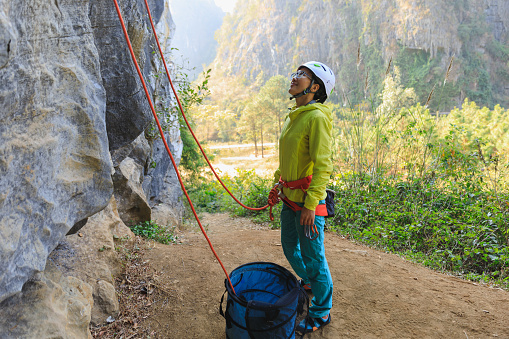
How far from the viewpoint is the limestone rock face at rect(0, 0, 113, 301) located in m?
1.12

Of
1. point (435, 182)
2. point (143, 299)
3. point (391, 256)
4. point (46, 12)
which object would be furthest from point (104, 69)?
point (435, 182)

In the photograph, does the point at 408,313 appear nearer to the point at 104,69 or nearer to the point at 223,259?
the point at 223,259

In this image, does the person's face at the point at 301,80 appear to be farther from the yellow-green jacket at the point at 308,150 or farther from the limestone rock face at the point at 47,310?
the limestone rock face at the point at 47,310

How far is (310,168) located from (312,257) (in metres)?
0.57

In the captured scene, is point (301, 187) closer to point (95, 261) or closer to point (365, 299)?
point (365, 299)

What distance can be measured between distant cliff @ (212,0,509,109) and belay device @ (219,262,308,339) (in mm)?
27223

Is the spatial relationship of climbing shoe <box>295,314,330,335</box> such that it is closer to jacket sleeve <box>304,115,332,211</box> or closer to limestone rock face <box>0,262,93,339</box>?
jacket sleeve <box>304,115,332,211</box>

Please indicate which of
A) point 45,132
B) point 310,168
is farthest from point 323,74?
point 45,132

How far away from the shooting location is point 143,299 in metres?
2.19

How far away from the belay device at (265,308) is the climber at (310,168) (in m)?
0.18

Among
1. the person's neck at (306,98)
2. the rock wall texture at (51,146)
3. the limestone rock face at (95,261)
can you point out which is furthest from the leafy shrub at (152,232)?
the person's neck at (306,98)

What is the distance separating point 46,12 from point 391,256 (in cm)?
371

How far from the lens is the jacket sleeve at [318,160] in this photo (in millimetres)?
1722

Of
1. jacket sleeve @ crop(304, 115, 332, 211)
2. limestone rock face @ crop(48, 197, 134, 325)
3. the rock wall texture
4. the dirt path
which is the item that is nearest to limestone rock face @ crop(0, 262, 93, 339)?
the rock wall texture
